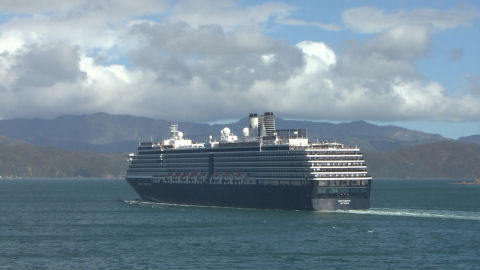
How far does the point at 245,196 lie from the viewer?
5645 inches

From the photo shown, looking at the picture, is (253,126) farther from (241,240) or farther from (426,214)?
(241,240)

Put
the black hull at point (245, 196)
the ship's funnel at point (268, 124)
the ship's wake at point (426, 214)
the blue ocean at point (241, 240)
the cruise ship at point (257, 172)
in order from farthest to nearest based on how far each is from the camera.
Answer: the ship's funnel at point (268, 124)
the cruise ship at point (257, 172)
the black hull at point (245, 196)
the ship's wake at point (426, 214)
the blue ocean at point (241, 240)

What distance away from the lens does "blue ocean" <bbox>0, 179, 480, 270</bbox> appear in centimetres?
8294

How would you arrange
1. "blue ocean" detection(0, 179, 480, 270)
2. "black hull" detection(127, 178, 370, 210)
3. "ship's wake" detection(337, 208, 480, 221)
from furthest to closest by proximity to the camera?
1. "black hull" detection(127, 178, 370, 210)
2. "ship's wake" detection(337, 208, 480, 221)
3. "blue ocean" detection(0, 179, 480, 270)

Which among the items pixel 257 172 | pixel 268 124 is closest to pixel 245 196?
pixel 257 172

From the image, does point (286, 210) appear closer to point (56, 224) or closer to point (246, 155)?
point (246, 155)

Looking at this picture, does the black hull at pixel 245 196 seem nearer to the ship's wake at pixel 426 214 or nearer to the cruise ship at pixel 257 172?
the cruise ship at pixel 257 172

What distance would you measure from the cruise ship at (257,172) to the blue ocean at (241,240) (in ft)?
10.5

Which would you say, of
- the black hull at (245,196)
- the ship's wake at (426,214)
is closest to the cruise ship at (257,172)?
the black hull at (245,196)

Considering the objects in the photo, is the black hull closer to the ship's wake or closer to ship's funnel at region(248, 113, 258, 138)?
the ship's wake

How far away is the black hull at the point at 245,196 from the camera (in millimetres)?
128625

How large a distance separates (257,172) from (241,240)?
4358 centimetres

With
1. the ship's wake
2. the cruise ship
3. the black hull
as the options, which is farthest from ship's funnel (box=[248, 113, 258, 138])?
the ship's wake

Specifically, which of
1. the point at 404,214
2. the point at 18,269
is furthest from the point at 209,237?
the point at 404,214
